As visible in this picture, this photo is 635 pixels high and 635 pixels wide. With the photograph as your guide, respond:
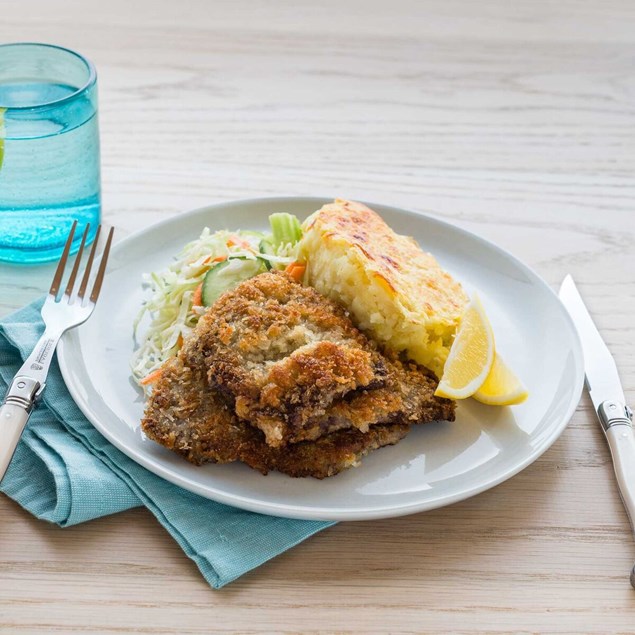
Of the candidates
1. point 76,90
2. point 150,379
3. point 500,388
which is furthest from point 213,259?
point 500,388

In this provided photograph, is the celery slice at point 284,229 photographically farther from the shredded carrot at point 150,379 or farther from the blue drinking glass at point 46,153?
the shredded carrot at point 150,379

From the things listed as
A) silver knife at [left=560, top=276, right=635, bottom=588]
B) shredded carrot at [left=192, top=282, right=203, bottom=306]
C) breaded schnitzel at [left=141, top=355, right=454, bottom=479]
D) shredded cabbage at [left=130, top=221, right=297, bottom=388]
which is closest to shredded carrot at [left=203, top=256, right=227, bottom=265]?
shredded cabbage at [left=130, top=221, right=297, bottom=388]

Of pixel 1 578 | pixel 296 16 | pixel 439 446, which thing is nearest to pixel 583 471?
pixel 439 446

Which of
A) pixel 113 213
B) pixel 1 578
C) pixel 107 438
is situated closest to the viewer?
pixel 1 578

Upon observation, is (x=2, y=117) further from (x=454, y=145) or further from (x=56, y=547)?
(x=454, y=145)

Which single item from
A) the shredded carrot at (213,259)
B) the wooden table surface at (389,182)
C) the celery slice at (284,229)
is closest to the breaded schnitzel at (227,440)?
the wooden table surface at (389,182)

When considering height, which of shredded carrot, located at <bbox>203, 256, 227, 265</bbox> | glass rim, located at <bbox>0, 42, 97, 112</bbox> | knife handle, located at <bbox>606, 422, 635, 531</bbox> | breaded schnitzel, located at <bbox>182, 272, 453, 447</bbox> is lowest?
knife handle, located at <bbox>606, 422, 635, 531</bbox>

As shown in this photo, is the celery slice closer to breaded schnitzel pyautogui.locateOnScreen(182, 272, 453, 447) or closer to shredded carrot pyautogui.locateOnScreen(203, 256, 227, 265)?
shredded carrot pyautogui.locateOnScreen(203, 256, 227, 265)
